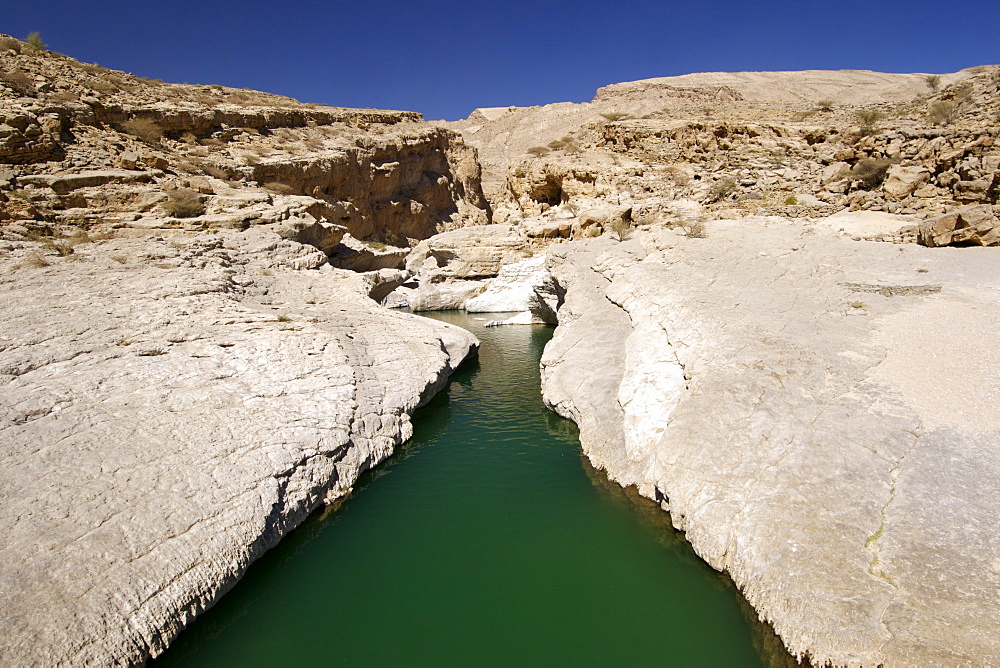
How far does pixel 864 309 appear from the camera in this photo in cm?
839

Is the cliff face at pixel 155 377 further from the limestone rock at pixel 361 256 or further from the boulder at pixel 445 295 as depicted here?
the boulder at pixel 445 295

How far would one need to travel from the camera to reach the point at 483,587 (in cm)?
575

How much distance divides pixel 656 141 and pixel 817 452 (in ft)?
84.5

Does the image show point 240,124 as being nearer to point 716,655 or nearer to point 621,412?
point 621,412

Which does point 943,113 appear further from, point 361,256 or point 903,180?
point 361,256

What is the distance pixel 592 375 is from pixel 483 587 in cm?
539

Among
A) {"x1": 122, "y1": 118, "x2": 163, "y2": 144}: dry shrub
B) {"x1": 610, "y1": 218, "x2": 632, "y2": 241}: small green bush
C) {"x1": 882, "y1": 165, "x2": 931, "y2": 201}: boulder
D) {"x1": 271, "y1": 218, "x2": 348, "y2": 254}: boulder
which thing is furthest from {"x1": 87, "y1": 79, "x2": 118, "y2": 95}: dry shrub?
{"x1": 882, "y1": 165, "x2": 931, "y2": 201}: boulder

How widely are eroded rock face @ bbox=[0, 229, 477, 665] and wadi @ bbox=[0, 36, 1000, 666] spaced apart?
0.04 m

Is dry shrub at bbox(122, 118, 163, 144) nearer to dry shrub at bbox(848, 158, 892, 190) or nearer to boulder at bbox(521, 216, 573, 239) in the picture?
boulder at bbox(521, 216, 573, 239)

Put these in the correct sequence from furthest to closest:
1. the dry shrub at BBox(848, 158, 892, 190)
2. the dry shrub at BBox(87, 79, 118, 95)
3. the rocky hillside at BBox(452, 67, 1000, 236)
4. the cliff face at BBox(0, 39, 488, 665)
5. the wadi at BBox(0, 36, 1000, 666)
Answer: the dry shrub at BBox(87, 79, 118, 95), the dry shrub at BBox(848, 158, 892, 190), the rocky hillside at BBox(452, 67, 1000, 236), the cliff face at BBox(0, 39, 488, 665), the wadi at BBox(0, 36, 1000, 666)

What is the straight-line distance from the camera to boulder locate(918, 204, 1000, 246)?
11234 mm

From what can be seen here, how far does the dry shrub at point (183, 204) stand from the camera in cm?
1412

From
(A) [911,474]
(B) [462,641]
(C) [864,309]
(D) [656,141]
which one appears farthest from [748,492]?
(D) [656,141]

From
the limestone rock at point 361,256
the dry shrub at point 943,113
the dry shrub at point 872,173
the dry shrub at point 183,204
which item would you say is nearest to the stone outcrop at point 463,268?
the limestone rock at point 361,256
